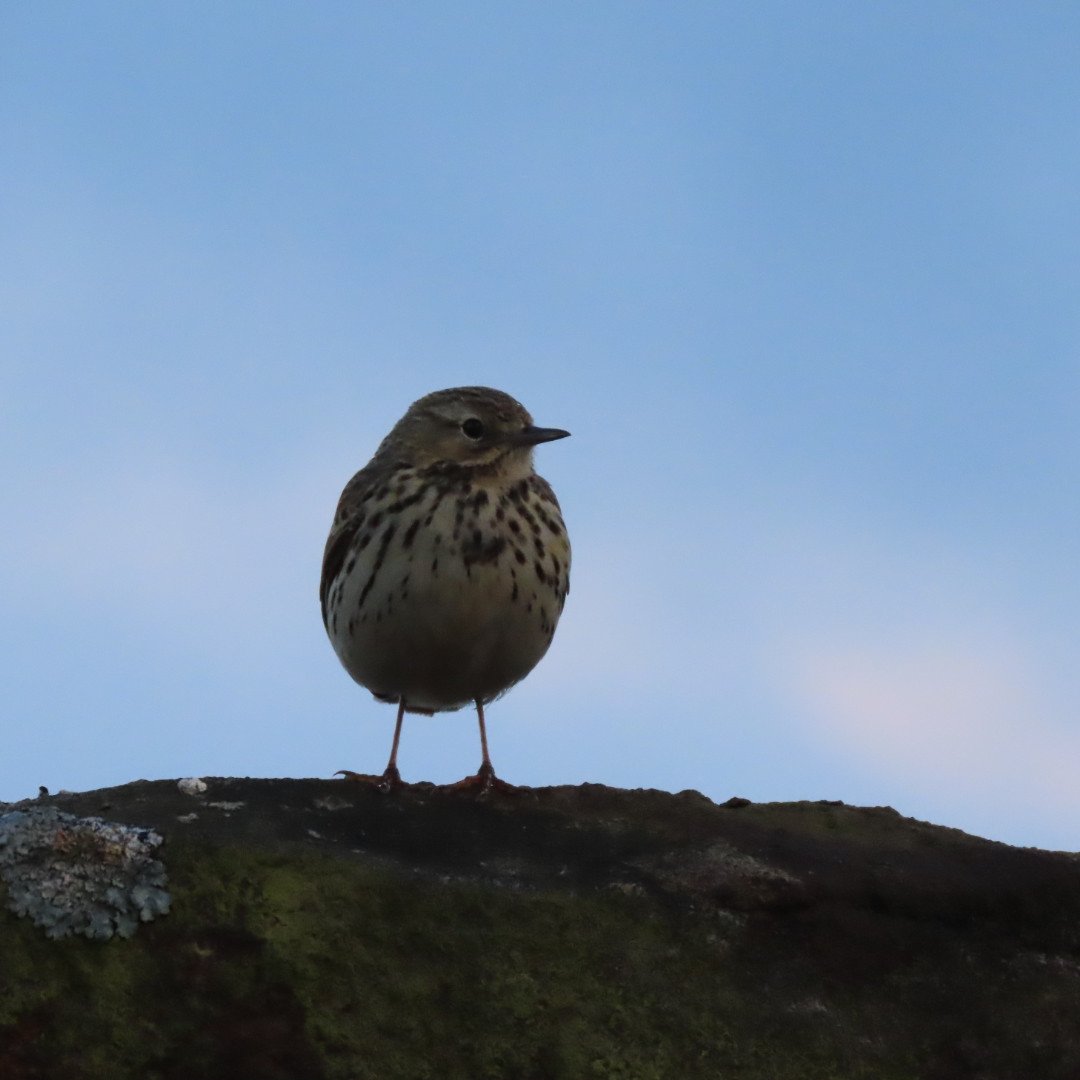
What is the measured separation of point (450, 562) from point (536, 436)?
98cm

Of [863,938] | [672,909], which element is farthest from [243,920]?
[863,938]

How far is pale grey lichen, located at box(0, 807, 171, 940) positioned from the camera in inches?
151

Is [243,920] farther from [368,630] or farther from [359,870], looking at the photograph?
[368,630]

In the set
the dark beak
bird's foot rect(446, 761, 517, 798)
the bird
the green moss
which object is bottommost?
the green moss

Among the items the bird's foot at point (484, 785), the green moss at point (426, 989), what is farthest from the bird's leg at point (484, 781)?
the green moss at point (426, 989)

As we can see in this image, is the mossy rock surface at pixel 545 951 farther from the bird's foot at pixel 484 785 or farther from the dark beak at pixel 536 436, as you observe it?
the dark beak at pixel 536 436

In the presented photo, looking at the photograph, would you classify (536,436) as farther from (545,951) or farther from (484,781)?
(545,951)

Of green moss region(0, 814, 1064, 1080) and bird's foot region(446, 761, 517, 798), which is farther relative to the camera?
bird's foot region(446, 761, 517, 798)

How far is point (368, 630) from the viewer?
7168 millimetres

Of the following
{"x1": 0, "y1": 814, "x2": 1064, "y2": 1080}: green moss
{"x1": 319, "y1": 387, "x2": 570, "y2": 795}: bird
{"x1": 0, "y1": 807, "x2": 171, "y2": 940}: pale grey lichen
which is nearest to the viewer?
{"x1": 0, "y1": 814, "x2": 1064, "y2": 1080}: green moss

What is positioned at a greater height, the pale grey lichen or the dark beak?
the dark beak

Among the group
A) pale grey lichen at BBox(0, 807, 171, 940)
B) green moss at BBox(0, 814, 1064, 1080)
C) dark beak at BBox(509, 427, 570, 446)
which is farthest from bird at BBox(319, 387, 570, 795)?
pale grey lichen at BBox(0, 807, 171, 940)

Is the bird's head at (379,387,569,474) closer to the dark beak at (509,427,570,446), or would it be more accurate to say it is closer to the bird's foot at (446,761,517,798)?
the dark beak at (509,427,570,446)

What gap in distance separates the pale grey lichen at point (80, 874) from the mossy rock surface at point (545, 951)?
0.05 meters
